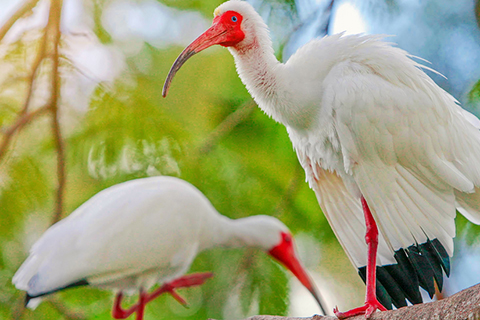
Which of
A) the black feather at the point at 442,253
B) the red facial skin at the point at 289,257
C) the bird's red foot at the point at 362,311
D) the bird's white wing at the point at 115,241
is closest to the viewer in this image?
the bird's red foot at the point at 362,311

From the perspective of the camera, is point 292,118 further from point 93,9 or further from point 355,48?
point 93,9

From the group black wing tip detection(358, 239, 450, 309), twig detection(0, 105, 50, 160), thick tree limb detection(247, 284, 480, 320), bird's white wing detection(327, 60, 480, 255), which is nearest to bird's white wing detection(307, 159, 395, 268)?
black wing tip detection(358, 239, 450, 309)

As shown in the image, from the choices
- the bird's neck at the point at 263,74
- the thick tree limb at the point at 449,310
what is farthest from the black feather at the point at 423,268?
the bird's neck at the point at 263,74

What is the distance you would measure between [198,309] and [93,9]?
1.71 metres

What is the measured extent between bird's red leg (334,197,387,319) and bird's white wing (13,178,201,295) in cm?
98

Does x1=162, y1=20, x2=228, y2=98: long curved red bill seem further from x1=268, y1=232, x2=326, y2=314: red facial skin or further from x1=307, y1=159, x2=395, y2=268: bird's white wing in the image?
x1=268, y1=232, x2=326, y2=314: red facial skin

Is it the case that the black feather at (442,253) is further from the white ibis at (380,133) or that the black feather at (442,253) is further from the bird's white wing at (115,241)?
the bird's white wing at (115,241)

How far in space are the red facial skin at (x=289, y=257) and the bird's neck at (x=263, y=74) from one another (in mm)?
1370

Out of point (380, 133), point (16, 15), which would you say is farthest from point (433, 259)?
point (16, 15)

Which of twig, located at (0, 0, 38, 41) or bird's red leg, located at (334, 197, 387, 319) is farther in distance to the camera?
twig, located at (0, 0, 38, 41)

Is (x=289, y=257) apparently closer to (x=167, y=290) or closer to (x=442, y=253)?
(x=167, y=290)

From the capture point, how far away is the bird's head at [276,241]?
2.93 metres

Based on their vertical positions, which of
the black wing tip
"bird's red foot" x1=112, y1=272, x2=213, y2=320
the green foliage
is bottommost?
"bird's red foot" x1=112, y1=272, x2=213, y2=320

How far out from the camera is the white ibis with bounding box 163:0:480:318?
5.45ft
